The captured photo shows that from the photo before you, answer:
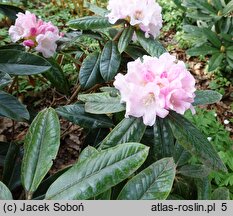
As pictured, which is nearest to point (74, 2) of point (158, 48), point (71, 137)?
point (71, 137)

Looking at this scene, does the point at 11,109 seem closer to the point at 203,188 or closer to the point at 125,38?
the point at 125,38

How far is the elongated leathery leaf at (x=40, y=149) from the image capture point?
903 millimetres

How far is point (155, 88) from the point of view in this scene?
989 mm

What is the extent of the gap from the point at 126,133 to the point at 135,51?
1.80 feet

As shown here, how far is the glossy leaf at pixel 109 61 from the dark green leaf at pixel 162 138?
0.41 m

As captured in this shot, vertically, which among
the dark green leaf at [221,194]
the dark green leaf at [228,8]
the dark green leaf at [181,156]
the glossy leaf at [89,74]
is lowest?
the dark green leaf at [181,156]

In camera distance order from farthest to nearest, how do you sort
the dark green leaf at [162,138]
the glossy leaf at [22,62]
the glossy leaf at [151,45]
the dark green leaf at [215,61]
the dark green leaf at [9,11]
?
1. the dark green leaf at [215,61]
2. the dark green leaf at [9,11]
3. the glossy leaf at [151,45]
4. the glossy leaf at [22,62]
5. the dark green leaf at [162,138]

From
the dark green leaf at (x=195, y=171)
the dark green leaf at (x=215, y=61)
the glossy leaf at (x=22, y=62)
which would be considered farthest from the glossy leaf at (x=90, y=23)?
the dark green leaf at (x=215, y=61)

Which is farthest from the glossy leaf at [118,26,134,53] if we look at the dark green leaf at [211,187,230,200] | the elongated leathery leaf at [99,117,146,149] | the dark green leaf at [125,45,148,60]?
the dark green leaf at [211,187,230,200]

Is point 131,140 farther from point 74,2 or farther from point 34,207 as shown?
point 74,2

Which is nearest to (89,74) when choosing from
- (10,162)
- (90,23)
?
(90,23)

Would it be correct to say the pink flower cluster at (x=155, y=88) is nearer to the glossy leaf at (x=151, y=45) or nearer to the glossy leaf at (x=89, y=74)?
the glossy leaf at (x=151, y=45)

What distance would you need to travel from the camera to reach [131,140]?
1067 mm

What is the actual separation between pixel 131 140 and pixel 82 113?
32 centimetres
